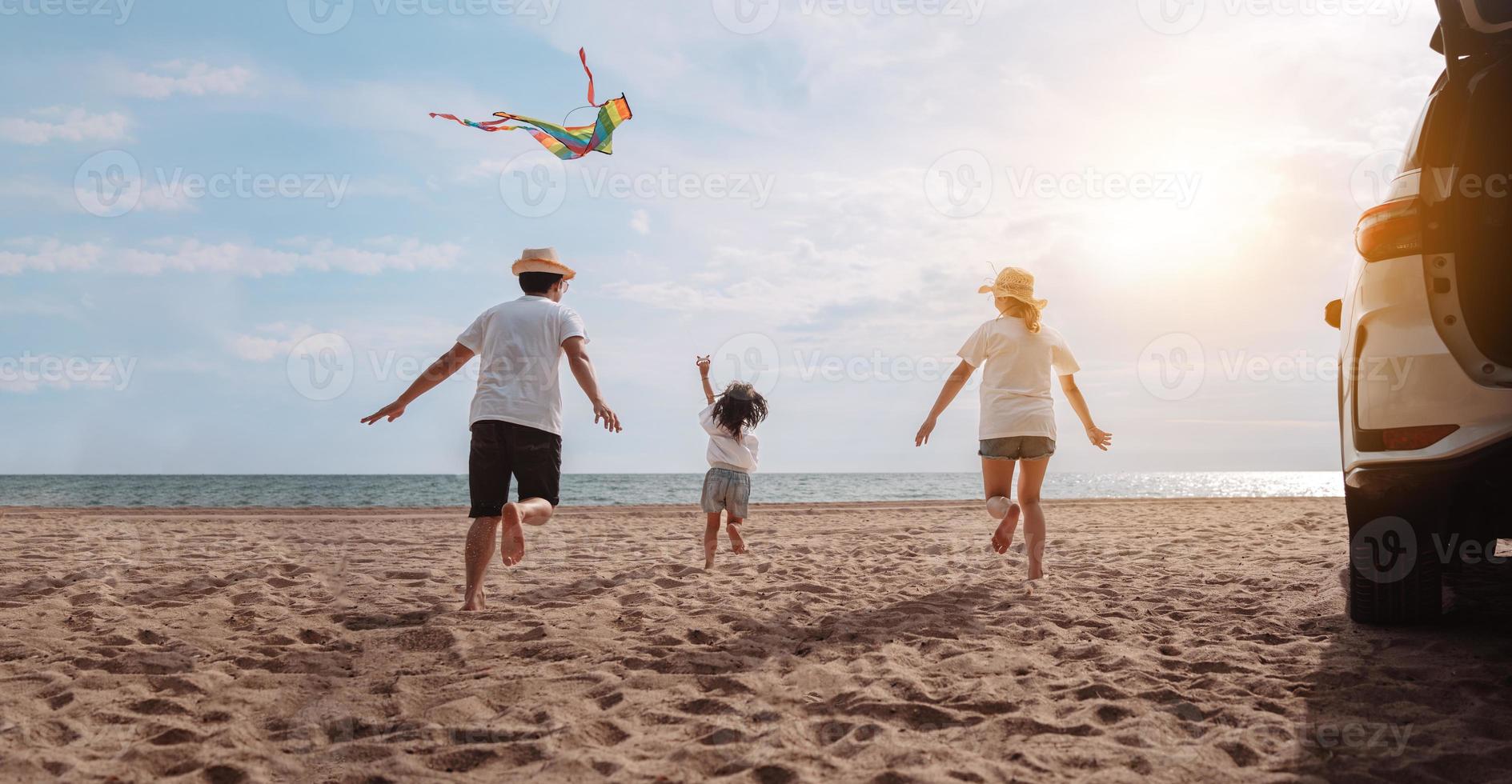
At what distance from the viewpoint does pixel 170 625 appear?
416cm

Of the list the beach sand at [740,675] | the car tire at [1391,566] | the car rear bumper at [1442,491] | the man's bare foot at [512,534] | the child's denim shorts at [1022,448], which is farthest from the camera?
the child's denim shorts at [1022,448]

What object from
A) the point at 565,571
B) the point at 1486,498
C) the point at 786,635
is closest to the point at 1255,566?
the point at 1486,498

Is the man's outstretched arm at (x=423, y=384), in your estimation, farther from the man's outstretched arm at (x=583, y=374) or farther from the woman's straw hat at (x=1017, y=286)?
the woman's straw hat at (x=1017, y=286)

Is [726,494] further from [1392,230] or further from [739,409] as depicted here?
[1392,230]

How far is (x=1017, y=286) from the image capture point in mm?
5316

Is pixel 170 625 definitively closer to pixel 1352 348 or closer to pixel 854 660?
pixel 854 660

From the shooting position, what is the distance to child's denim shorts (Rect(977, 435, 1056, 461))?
510 centimetres

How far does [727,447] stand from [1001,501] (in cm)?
233

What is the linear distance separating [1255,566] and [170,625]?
21.9ft

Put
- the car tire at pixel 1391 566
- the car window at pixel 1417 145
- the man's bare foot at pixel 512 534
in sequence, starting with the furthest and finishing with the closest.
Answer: the man's bare foot at pixel 512 534
the car tire at pixel 1391 566
the car window at pixel 1417 145

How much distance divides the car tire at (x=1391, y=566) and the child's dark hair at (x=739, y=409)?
3.99m

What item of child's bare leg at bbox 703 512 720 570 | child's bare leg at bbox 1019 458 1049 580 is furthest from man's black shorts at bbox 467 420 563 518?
child's bare leg at bbox 1019 458 1049 580

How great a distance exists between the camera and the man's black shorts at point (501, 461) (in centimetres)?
446

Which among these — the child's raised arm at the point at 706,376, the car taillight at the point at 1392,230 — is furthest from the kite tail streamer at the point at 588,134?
the car taillight at the point at 1392,230
